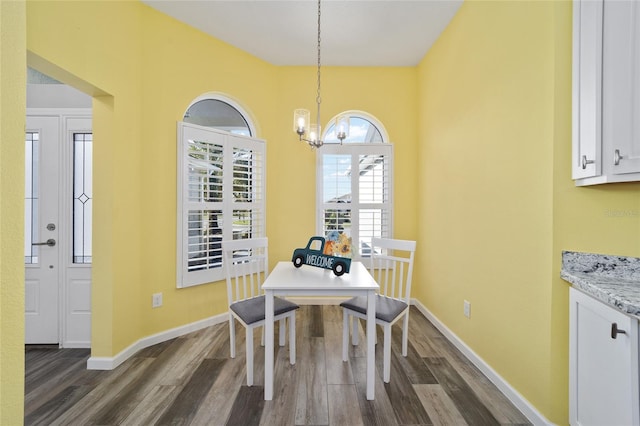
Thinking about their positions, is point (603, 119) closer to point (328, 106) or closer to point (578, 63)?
point (578, 63)

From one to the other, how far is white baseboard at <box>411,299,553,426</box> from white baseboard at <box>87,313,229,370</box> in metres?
2.37

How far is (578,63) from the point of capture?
4.59 feet

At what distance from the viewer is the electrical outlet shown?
8.44 ft

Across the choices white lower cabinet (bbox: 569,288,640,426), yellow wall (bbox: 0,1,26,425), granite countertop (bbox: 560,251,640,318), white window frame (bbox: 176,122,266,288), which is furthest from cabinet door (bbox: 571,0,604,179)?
white window frame (bbox: 176,122,266,288)

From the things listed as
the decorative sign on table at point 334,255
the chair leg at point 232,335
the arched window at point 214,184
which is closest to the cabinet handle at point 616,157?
the decorative sign on table at point 334,255

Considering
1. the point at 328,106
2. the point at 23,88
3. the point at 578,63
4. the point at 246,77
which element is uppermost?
the point at 246,77

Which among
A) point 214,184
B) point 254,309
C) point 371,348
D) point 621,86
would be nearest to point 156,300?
point 254,309

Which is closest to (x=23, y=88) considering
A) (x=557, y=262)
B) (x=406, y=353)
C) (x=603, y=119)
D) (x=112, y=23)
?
(x=112, y=23)

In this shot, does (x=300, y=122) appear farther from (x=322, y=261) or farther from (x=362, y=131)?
(x=362, y=131)

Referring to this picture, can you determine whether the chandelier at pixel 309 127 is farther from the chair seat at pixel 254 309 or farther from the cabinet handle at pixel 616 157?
the cabinet handle at pixel 616 157

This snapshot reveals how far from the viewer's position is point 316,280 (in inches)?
76.7

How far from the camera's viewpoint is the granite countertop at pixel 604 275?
115 cm

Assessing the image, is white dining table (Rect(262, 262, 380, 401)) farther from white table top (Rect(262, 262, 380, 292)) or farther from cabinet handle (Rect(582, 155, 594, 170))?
cabinet handle (Rect(582, 155, 594, 170))

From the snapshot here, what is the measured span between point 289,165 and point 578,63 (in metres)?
2.77
